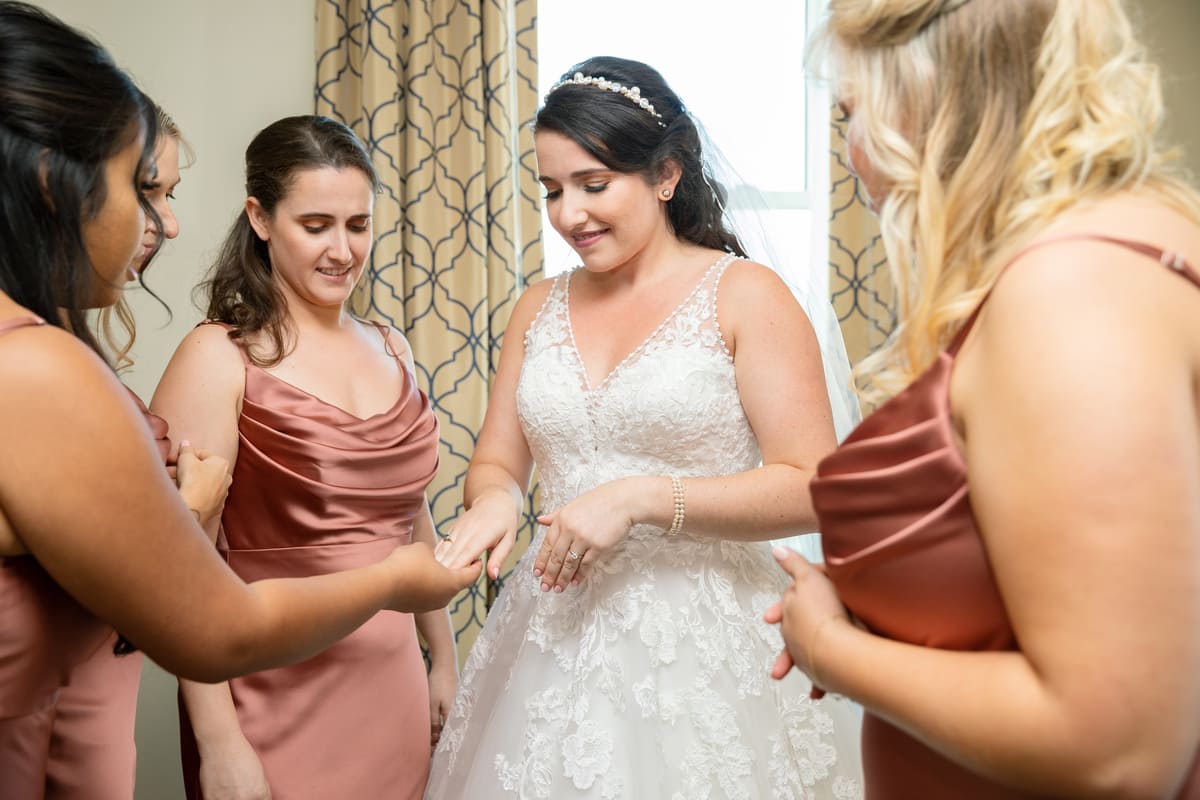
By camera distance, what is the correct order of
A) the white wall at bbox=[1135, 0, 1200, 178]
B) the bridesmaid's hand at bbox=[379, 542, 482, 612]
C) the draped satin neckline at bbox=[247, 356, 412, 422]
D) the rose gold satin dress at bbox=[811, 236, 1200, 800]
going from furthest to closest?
the white wall at bbox=[1135, 0, 1200, 178]
the draped satin neckline at bbox=[247, 356, 412, 422]
the bridesmaid's hand at bbox=[379, 542, 482, 612]
the rose gold satin dress at bbox=[811, 236, 1200, 800]

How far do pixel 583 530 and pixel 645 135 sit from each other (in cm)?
77

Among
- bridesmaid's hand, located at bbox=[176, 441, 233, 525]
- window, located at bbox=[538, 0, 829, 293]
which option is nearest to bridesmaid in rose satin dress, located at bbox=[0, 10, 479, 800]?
bridesmaid's hand, located at bbox=[176, 441, 233, 525]

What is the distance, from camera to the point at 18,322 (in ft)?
2.90

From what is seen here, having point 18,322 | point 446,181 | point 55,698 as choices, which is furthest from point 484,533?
point 446,181

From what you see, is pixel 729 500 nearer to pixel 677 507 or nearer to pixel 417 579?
pixel 677 507

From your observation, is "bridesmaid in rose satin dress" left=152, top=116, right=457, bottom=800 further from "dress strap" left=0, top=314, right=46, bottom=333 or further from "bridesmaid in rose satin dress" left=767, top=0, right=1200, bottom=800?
"bridesmaid in rose satin dress" left=767, top=0, right=1200, bottom=800

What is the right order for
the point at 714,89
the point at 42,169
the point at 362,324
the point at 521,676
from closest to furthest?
the point at 42,169 < the point at 521,676 < the point at 362,324 < the point at 714,89

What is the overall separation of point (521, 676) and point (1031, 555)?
3.85 feet

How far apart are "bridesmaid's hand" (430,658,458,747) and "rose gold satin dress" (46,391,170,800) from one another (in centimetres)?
70

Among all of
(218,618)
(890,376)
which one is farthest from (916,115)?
(218,618)

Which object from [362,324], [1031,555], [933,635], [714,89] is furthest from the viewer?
[714,89]

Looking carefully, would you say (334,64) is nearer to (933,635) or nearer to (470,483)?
(470,483)

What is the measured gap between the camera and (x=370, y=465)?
189 centimetres

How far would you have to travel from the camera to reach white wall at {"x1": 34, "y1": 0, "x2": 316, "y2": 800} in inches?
111
